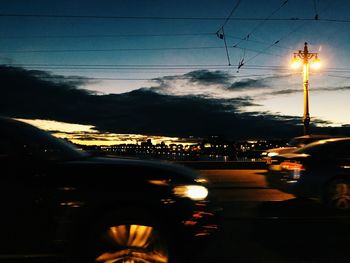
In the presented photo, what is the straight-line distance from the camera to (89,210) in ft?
14.2

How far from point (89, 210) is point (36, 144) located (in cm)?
85

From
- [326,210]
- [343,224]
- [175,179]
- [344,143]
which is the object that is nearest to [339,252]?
[343,224]

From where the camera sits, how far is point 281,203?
10703mm

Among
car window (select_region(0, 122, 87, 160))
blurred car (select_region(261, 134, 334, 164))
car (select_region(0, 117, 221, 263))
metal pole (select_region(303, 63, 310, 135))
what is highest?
metal pole (select_region(303, 63, 310, 135))

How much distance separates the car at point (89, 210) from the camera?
14.0ft

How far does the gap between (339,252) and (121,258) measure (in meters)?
3.10

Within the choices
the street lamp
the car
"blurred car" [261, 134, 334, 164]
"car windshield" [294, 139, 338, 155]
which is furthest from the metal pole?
the car

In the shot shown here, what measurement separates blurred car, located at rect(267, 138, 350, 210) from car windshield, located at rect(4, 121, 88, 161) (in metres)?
5.94

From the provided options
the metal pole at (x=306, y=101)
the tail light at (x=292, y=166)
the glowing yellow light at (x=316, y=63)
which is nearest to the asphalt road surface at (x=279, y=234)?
the tail light at (x=292, y=166)

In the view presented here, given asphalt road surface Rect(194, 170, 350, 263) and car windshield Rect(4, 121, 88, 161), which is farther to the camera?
asphalt road surface Rect(194, 170, 350, 263)

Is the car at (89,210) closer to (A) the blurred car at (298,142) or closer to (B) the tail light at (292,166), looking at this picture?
(B) the tail light at (292,166)

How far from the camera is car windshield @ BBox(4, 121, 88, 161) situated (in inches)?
177

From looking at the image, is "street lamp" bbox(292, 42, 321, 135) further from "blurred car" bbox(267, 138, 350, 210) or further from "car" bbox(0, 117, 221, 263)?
"car" bbox(0, 117, 221, 263)

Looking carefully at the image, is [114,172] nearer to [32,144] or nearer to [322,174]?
[32,144]
